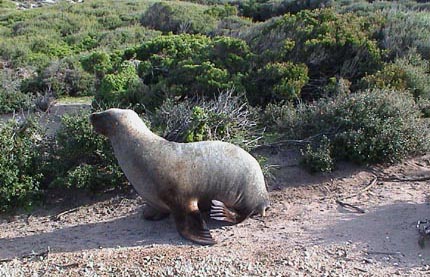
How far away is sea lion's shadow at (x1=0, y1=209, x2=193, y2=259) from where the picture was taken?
6254 millimetres

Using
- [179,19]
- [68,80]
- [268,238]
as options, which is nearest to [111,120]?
[268,238]

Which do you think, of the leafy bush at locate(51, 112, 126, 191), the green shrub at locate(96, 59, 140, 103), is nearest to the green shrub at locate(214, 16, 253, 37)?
the green shrub at locate(96, 59, 140, 103)

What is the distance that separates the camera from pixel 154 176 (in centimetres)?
622

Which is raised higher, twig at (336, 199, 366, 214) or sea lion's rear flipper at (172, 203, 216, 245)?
sea lion's rear flipper at (172, 203, 216, 245)

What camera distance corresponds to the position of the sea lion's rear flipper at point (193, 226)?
6.12 m

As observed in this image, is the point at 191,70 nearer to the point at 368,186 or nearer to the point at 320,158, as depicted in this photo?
the point at 320,158

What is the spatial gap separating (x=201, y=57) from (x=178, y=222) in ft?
17.6

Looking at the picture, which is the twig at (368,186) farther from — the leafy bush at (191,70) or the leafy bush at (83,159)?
the leafy bush at (191,70)

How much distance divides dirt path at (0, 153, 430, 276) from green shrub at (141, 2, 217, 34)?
1258 centimetres

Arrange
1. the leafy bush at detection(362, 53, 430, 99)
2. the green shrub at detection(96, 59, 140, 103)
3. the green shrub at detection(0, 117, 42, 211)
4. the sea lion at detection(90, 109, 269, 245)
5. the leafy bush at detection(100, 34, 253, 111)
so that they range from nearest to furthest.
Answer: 1. the sea lion at detection(90, 109, 269, 245)
2. the green shrub at detection(0, 117, 42, 211)
3. the leafy bush at detection(362, 53, 430, 99)
4. the leafy bush at detection(100, 34, 253, 111)
5. the green shrub at detection(96, 59, 140, 103)

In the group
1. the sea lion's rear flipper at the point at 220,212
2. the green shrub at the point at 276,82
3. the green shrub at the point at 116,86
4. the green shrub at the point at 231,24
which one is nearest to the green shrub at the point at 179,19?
the green shrub at the point at 231,24

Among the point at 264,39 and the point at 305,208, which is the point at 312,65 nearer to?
the point at 264,39

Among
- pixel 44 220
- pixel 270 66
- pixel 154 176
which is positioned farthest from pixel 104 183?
pixel 270 66

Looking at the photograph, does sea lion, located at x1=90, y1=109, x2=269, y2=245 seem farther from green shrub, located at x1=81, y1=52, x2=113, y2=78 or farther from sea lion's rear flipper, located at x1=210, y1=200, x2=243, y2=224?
green shrub, located at x1=81, y1=52, x2=113, y2=78
